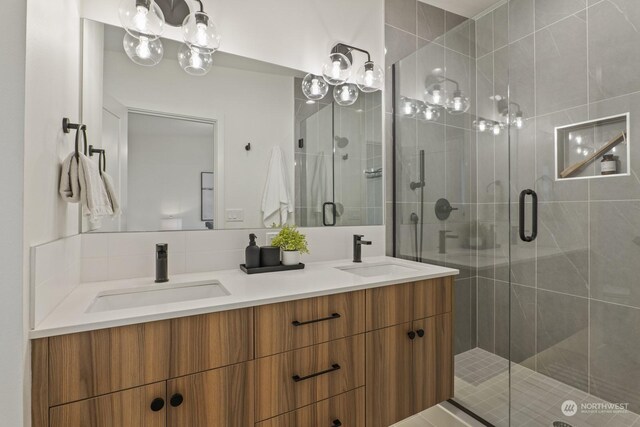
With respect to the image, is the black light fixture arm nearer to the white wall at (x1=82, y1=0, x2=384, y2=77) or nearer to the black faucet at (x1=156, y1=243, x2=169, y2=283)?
the white wall at (x1=82, y1=0, x2=384, y2=77)

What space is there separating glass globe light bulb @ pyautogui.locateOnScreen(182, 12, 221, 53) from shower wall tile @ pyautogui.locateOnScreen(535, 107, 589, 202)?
1886mm

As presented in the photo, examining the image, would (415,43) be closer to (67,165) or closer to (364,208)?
(364,208)

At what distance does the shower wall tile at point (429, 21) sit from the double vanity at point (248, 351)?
1.89 meters

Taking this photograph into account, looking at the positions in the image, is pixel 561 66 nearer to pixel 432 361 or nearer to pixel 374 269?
pixel 374 269

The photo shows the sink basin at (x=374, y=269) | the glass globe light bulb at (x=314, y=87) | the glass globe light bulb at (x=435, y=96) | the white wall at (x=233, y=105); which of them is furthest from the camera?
the glass globe light bulb at (x=435, y=96)

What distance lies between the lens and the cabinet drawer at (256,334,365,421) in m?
1.13

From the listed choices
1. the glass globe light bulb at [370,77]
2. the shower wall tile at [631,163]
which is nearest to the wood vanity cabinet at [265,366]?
the shower wall tile at [631,163]

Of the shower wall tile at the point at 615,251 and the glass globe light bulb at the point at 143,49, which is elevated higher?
the glass globe light bulb at the point at 143,49

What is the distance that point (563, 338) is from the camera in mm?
1706

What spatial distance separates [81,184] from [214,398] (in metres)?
0.86

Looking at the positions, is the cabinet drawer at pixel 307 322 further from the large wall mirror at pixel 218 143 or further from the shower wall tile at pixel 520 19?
the shower wall tile at pixel 520 19

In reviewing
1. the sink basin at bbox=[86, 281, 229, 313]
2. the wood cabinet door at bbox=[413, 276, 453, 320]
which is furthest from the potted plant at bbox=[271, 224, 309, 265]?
the wood cabinet door at bbox=[413, 276, 453, 320]

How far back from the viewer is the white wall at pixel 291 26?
1.63 meters

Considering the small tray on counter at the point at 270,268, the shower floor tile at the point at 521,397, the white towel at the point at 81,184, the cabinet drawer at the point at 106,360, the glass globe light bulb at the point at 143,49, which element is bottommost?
the shower floor tile at the point at 521,397
